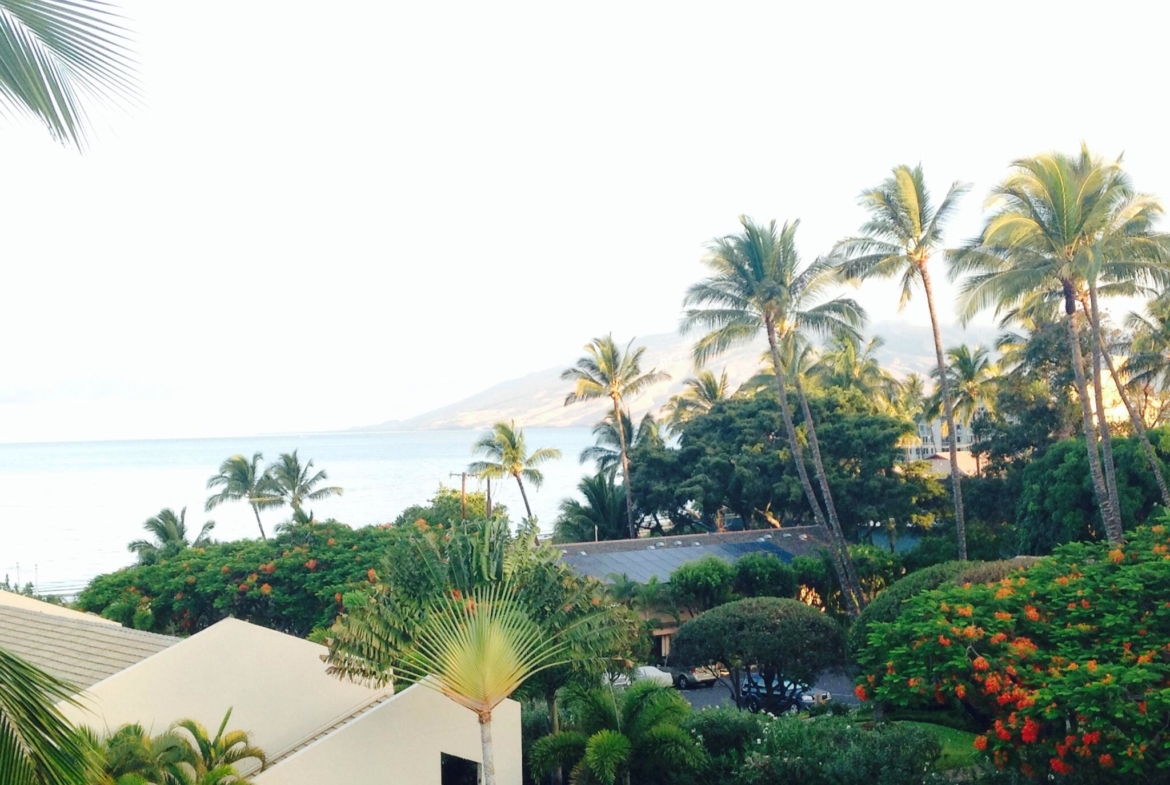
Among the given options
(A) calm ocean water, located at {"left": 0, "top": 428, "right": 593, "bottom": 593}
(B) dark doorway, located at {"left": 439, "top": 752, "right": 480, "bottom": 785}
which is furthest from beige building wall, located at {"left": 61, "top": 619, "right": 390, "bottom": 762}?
(A) calm ocean water, located at {"left": 0, "top": 428, "right": 593, "bottom": 593}

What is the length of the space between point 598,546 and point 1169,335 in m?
19.4

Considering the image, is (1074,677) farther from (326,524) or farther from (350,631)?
(326,524)

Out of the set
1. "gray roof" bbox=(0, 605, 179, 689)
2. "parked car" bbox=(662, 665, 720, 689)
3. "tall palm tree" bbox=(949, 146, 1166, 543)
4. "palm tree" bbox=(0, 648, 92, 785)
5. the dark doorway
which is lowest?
"parked car" bbox=(662, 665, 720, 689)

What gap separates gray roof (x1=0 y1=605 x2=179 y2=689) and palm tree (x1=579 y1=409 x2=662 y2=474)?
1336 inches

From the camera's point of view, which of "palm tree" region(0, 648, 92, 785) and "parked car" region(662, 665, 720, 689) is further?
"parked car" region(662, 665, 720, 689)

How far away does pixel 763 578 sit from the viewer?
2972 cm

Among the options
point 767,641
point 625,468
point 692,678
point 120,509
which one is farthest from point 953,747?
point 120,509

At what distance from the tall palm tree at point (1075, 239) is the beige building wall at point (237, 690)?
17.8 m

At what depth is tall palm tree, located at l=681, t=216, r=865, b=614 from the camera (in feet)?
98.1

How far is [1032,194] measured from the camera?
23.3 m

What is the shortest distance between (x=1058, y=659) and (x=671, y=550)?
21.2 m

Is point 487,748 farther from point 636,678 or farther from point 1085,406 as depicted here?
point 1085,406

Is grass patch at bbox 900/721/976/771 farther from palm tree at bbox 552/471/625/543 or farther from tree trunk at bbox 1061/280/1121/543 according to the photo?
palm tree at bbox 552/471/625/543

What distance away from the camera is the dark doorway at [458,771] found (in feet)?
44.1
